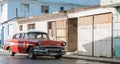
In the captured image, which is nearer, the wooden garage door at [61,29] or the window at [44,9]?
the wooden garage door at [61,29]

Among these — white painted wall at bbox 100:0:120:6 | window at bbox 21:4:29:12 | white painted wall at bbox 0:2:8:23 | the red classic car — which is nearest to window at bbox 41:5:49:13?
window at bbox 21:4:29:12

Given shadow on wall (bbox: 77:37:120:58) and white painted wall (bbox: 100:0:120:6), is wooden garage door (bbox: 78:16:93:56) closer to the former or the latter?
shadow on wall (bbox: 77:37:120:58)

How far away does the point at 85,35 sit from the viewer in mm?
25328

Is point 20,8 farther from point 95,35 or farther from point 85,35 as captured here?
point 95,35

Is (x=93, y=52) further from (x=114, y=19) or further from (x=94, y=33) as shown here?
(x=114, y=19)

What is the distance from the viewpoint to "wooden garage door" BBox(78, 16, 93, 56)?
24.6 metres

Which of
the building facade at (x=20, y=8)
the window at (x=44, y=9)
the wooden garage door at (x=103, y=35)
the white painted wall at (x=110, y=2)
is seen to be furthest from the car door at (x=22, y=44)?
the window at (x=44, y=9)

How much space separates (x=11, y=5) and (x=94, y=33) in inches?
1042

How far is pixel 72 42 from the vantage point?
28.4 m

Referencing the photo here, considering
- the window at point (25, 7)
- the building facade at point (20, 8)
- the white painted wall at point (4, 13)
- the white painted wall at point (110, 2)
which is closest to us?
the white painted wall at point (110, 2)

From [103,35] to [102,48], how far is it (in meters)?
0.89

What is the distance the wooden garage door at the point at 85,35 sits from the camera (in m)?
24.6

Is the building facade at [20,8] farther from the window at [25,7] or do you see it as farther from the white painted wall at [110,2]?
the white painted wall at [110,2]

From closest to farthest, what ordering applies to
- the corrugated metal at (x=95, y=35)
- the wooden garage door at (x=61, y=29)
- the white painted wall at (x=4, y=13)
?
the corrugated metal at (x=95, y=35) → the wooden garage door at (x=61, y=29) → the white painted wall at (x=4, y=13)
